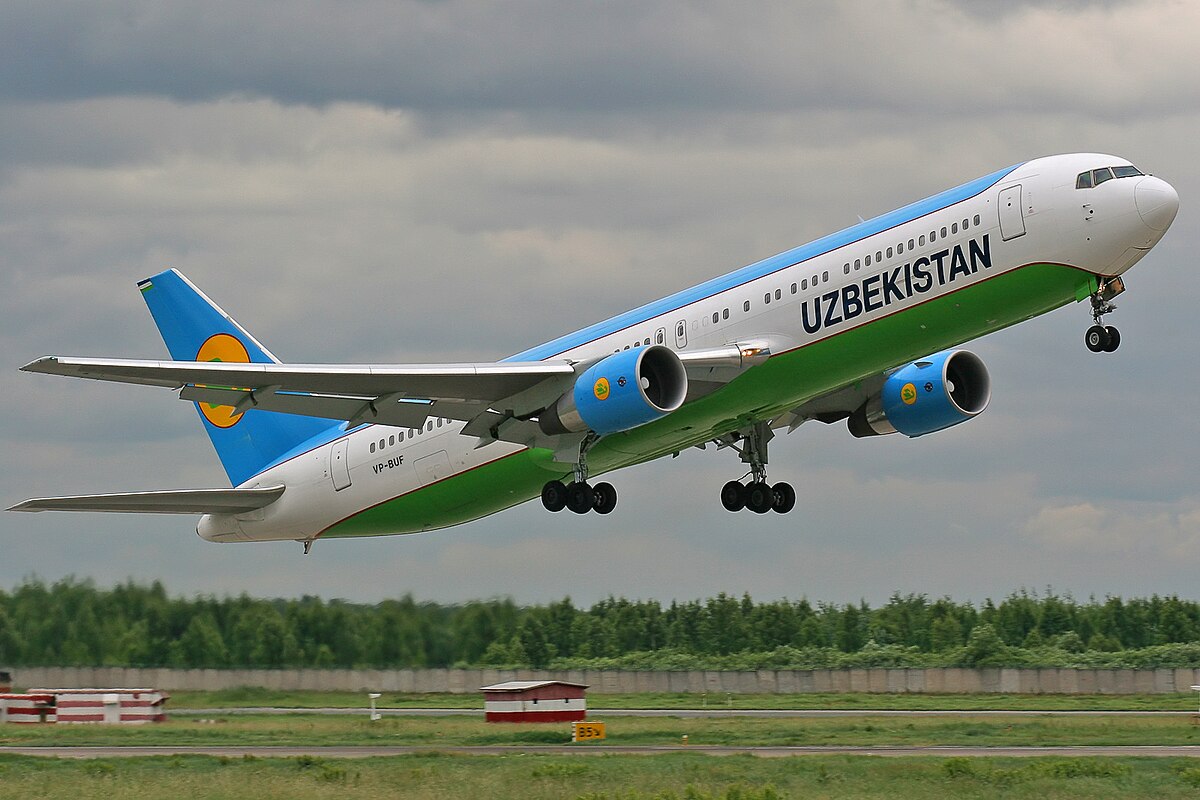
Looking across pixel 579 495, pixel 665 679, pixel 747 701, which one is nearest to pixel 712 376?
pixel 579 495

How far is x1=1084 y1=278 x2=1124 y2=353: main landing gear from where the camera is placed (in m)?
31.8

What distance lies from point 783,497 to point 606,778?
1172 centimetres

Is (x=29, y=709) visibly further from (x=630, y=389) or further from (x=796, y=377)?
(x=796, y=377)

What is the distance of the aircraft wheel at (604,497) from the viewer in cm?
3762

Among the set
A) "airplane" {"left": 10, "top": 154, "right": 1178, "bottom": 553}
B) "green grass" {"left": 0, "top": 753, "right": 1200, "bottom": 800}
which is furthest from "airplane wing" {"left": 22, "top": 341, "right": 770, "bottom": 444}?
"green grass" {"left": 0, "top": 753, "right": 1200, "bottom": 800}

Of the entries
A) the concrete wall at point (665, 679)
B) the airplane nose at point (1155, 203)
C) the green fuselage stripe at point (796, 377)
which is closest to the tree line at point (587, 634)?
the concrete wall at point (665, 679)

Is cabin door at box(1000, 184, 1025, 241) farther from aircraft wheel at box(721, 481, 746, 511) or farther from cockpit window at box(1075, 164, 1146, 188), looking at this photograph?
aircraft wheel at box(721, 481, 746, 511)

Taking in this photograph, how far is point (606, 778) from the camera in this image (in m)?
31.4

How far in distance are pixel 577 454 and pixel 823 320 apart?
675cm

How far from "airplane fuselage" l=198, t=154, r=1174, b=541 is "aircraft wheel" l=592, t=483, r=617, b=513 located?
0.51 metres

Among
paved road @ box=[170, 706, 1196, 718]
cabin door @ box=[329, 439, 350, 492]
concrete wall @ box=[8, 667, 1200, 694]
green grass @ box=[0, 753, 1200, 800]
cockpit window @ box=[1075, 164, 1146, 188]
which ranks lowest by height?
green grass @ box=[0, 753, 1200, 800]

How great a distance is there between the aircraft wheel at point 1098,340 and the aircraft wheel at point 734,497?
11608 millimetres

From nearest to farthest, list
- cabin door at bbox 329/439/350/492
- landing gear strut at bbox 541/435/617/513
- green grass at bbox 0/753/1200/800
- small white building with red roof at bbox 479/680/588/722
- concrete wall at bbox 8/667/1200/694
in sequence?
green grass at bbox 0/753/1200/800 < landing gear strut at bbox 541/435/617/513 < cabin door at bbox 329/439/350/492 < small white building with red roof at bbox 479/680/588/722 < concrete wall at bbox 8/667/1200/694

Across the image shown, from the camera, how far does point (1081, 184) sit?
3112cm
